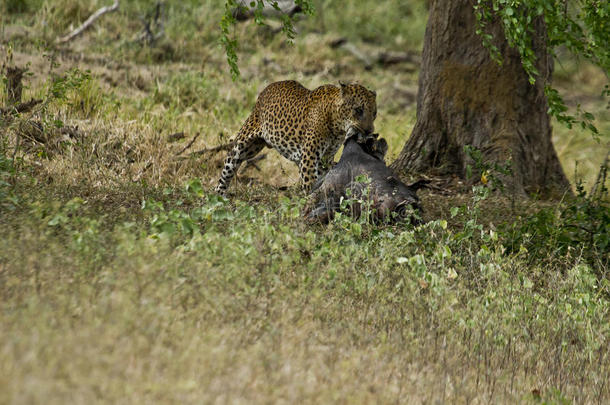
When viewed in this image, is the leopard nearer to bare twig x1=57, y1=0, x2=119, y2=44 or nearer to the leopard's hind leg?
the leopard's hind leg

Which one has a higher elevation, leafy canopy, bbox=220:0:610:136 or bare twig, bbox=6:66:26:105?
leafy canopy, bbox=220:0:610:136

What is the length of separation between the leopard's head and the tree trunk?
1508mm

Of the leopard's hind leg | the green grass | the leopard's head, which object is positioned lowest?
the leopard's hind leg

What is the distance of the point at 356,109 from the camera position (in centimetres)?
829

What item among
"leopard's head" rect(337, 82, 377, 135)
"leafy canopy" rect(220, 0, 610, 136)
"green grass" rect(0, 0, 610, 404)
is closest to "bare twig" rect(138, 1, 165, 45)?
"green grass" rect(0, 0, 610, 404)

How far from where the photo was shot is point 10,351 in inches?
112

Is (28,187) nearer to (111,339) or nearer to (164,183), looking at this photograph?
(164,183)

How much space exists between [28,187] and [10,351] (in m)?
4.19

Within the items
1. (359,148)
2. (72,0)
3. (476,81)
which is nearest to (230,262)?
(359,148)

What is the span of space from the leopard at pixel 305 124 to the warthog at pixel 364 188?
393mm

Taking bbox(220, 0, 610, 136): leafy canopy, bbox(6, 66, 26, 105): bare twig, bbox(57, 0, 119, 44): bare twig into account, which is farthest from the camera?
bbox(57, 0, 119, 44): bare twig

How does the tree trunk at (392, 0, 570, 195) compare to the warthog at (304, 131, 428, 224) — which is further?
the tree trunk at (392, 0, 570, 195)

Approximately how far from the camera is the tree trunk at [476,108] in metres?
9.48

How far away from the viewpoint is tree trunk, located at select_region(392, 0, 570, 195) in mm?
9484
